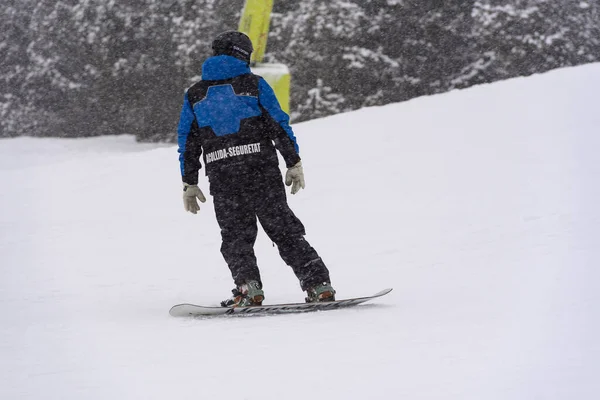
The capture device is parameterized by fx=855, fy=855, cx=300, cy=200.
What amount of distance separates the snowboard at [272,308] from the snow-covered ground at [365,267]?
0.09 metres

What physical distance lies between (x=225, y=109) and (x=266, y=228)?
0.70 meters

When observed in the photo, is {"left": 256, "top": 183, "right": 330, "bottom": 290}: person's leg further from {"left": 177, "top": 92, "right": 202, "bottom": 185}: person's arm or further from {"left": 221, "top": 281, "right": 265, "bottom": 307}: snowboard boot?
{"left": 177, "top": 92, "right": 202, "bottom": 185}: person's arm

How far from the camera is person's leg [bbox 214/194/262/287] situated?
15.6ft

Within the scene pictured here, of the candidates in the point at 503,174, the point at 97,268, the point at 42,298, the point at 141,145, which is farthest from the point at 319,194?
the point at 141,145

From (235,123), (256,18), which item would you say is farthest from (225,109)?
(256,18)

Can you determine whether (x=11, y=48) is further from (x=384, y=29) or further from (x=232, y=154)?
(x=232, y=154)

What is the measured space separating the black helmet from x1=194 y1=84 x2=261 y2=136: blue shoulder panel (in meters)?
0.20

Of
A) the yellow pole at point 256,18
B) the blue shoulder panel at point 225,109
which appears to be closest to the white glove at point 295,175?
the blue shoulder panel at point 225,109

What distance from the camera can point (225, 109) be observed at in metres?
4.68

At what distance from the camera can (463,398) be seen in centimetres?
266

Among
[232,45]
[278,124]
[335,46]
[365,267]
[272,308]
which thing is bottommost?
[365,267]

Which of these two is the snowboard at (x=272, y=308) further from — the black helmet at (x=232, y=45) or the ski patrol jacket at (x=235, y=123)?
the black helmet at (x=232, y=45)

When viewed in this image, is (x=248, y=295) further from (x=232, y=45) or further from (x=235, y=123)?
(x=232, y=45)

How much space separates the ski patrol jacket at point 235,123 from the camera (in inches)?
185
